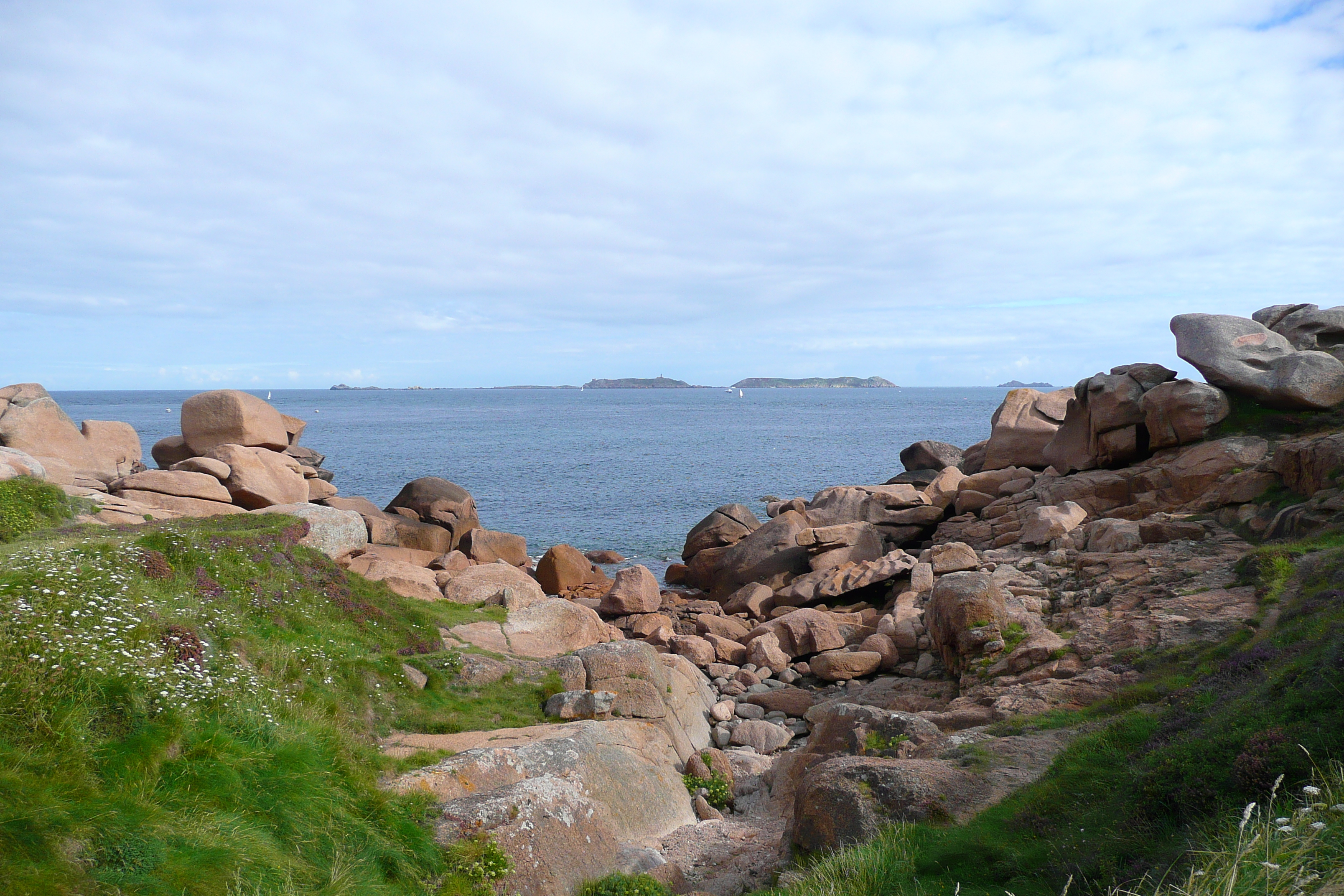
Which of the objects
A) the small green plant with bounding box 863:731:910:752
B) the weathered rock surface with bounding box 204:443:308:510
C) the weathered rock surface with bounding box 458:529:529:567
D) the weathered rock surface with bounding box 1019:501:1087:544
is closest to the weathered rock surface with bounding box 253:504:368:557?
the weathered rock surface with bounding box 204:443:308:510

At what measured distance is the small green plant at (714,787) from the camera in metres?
15.2

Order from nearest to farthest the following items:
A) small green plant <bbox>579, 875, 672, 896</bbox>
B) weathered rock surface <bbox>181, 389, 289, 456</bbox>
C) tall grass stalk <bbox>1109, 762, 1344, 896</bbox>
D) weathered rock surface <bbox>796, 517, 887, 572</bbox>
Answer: tall grass stalk <bbox>1109, 762, 1344, 896</bbox> → small green plant <bbox>579, 875, 672, 896</bbox> → weathered rock surface <bbox>796, 517, 887, 572</bbox> → weathered rock surface <bbox>181, 389, 289, 456</bbox>

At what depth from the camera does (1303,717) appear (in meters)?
7.69

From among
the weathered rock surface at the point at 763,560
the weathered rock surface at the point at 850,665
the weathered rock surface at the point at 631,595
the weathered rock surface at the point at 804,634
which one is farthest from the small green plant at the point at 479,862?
the weathered rock surface at the point at 763,560

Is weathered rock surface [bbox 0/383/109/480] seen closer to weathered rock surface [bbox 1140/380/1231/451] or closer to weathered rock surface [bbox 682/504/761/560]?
weathered rock surface [bbox 682/504/761/560]

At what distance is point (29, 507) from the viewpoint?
20.0 m

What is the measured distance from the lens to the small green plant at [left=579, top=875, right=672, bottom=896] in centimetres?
1055

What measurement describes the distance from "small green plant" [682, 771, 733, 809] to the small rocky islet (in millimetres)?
88

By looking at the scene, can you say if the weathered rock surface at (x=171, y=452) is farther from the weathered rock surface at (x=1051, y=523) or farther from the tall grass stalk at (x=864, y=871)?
the tall grass stalk at (x=864, y=871)

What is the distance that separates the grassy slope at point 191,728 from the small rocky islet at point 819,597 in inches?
47.0

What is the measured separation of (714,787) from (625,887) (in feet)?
16.4

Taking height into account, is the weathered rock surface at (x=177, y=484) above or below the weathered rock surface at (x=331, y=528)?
above

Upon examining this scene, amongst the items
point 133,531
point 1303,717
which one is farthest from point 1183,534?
point 133,531

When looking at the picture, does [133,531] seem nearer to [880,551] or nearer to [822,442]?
[880,551]
